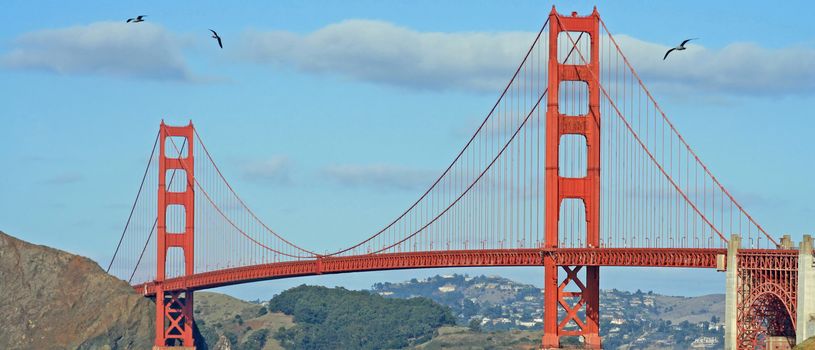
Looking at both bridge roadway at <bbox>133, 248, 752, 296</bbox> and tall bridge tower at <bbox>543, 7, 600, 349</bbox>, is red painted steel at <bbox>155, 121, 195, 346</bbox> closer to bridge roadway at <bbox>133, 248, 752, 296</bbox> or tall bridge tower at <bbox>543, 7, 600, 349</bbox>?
bridge roadway at <bbox>133, 248, 752, 296</bbox>

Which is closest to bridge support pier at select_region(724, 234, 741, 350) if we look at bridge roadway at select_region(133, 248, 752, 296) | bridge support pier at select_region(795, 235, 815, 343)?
bridge roadway at select_region(133, 248, 752, 296)

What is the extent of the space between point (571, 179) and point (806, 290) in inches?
949

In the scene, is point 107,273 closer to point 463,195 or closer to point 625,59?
point 463,195

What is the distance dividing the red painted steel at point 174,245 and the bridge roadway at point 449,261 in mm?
1735

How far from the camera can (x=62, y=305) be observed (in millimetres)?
167875

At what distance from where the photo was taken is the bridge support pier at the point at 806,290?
9662cm

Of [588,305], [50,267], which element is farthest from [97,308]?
[588,305]

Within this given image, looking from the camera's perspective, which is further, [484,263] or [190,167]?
[190,167]

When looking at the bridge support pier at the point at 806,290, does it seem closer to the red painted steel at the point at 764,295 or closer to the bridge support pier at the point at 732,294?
the red painted steel at the point at 764,295

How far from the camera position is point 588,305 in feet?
392

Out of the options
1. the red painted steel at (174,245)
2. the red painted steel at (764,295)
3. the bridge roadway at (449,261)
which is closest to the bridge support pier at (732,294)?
the red painted steel at (764,295)

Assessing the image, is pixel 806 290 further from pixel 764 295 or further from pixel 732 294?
pixel 732 294

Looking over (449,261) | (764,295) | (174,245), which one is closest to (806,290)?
(764,295)

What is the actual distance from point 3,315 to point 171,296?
12884mm
